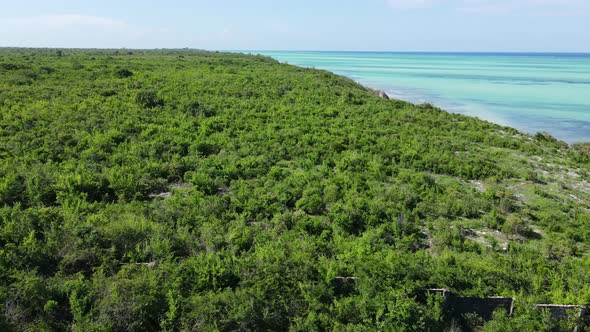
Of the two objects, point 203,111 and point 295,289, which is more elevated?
point 203,111

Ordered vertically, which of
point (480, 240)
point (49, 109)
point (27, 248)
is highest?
point (49, 109)

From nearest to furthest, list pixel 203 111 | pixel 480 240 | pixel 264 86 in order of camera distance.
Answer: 1. pixel 480 240
2. pixel 203 111
3. pixel 264 86

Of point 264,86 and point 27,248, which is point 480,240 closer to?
point 27,248

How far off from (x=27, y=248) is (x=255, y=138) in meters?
12.9

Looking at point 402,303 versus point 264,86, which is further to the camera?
point 264,86

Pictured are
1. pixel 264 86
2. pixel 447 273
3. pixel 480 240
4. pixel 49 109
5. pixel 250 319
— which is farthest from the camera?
pixel 264 86

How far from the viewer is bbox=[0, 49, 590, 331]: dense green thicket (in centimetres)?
771

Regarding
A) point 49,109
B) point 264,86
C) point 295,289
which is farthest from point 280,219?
point 264,86

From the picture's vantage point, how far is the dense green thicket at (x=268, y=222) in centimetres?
771

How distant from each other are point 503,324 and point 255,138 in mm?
15328

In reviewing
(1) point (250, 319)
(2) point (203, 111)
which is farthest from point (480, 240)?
(2) point (203, 111)

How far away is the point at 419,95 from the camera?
55.9 m

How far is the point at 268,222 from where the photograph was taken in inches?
464

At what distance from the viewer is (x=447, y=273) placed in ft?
29.3
